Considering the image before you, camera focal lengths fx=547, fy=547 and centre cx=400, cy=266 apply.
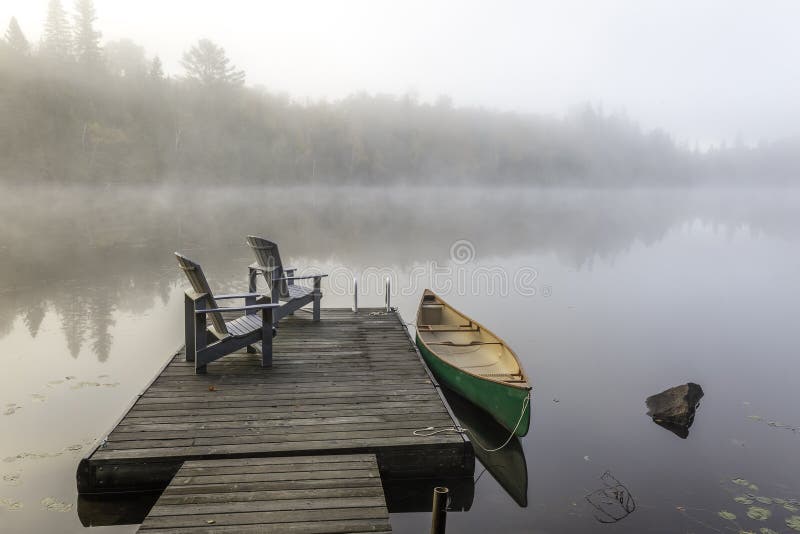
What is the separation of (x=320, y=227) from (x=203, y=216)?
550 inches

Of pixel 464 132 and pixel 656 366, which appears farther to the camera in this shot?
pixel 464 132

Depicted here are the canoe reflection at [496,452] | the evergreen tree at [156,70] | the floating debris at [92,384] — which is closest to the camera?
the canoe reflection at [496,452]

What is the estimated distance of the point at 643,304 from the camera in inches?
757

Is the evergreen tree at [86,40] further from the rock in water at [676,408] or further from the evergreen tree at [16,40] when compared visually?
the rock in water at [676,408]

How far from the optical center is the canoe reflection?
7176 millimetres

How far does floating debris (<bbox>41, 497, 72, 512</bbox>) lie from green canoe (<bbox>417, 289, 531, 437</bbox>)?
17.8 feet

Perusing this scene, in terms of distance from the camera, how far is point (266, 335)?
26.9 feet

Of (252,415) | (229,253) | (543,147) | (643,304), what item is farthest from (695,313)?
(543,147)

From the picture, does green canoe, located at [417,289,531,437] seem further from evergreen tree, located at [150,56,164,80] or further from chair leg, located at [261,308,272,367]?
evergreen tree, located at [150,56,164,80]

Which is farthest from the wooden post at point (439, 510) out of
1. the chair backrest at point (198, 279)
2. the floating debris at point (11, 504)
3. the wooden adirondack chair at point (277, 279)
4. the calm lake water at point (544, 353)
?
the wooden adirondack chair at point (277, 279)

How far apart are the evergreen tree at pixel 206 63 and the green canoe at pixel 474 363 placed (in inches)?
3764

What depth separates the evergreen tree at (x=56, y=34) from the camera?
82250 mm

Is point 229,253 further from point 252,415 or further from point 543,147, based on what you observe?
point 543,147

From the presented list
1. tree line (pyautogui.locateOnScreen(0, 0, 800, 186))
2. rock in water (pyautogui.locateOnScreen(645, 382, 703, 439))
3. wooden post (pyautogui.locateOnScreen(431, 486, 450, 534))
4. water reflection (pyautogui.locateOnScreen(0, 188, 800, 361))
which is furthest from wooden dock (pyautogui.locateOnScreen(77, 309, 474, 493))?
tree line (pyautogui.locateOnScreen(0, 0, 800, 186))
